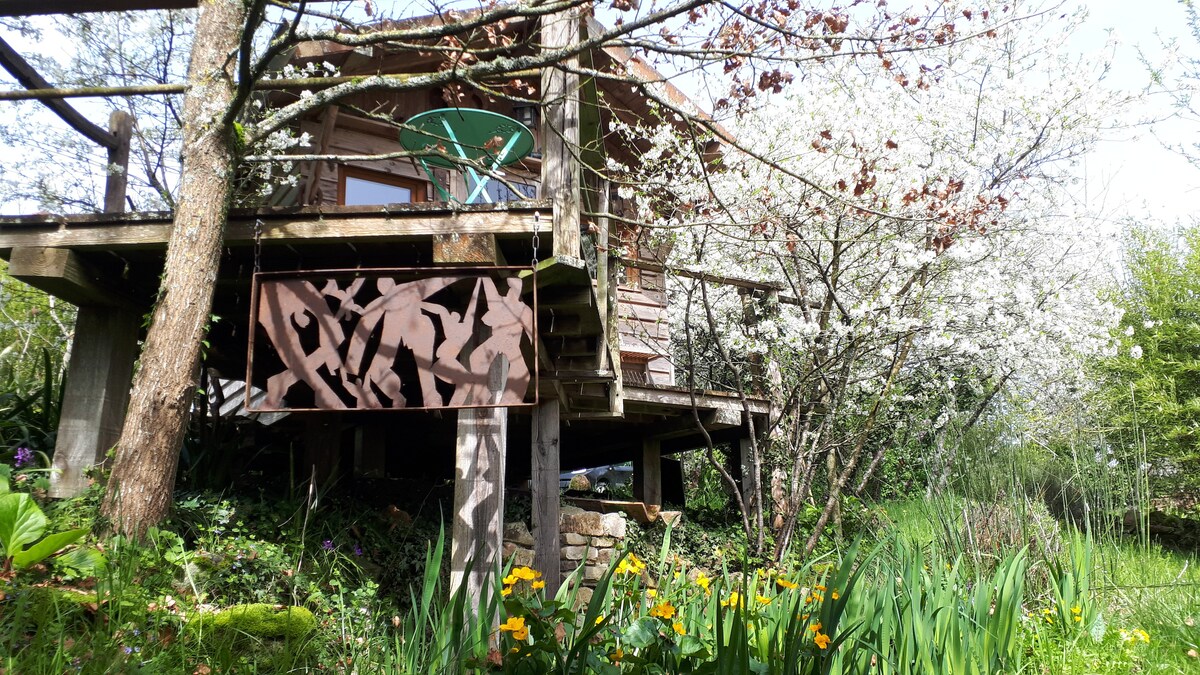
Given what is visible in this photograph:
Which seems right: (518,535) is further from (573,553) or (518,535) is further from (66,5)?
(66,5)

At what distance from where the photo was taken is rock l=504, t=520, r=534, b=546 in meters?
6.57

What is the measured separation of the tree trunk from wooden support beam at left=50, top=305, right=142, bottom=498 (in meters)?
0.80

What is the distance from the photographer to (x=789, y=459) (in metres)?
8.53

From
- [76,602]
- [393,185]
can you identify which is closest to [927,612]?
[76,602]

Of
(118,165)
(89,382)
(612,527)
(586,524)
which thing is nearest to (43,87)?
(118,165)

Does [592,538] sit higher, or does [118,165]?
[118,165]

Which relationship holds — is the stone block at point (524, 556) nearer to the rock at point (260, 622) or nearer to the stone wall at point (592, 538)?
the stone wall at point (592, 538)

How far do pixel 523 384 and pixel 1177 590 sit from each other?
139 inches

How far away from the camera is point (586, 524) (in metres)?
7.04

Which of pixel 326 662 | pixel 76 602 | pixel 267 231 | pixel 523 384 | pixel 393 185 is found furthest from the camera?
pixel 393 185

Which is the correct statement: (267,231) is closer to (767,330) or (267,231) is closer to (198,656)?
(198,656)

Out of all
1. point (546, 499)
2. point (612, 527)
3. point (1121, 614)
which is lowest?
point (1121, 614)

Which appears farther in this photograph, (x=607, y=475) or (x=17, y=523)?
(x=607, y=475)

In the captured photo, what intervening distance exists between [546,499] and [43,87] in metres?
4.09
